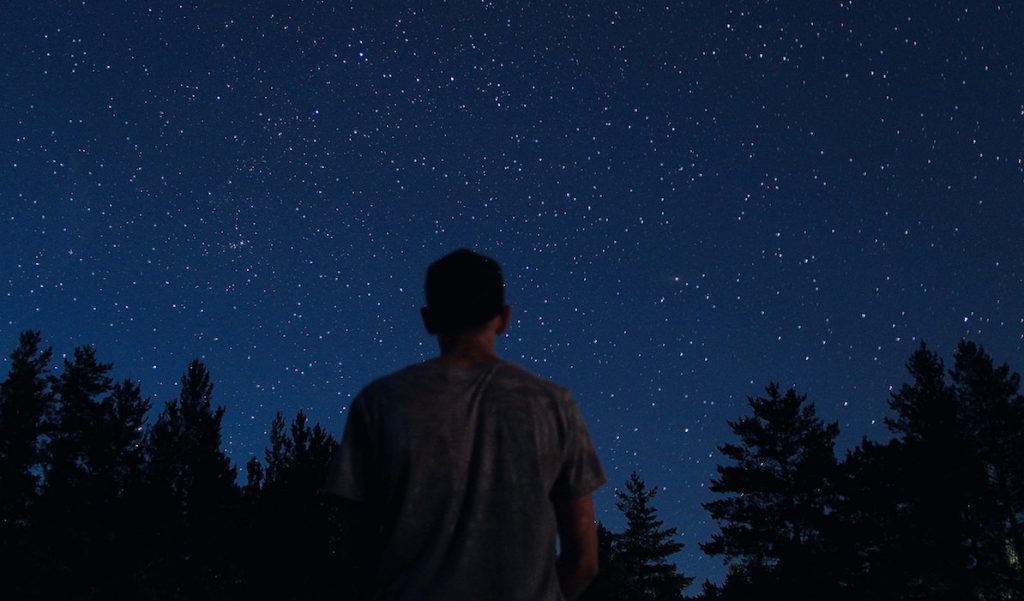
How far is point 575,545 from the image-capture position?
2172mm

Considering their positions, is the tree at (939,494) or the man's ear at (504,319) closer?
the man's ear at (504,319)

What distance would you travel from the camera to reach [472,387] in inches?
83.0

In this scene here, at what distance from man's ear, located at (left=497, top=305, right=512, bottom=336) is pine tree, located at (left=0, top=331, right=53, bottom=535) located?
137 feet

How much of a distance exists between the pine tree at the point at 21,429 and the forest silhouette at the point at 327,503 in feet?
0.25

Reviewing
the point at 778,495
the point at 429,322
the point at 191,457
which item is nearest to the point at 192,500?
the point at 191,457

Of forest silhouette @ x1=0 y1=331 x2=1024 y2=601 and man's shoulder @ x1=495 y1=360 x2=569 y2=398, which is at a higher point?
forest silhouette @ x1=0 y1=331 x2=1024 y2=601

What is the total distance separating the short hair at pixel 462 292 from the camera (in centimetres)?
227

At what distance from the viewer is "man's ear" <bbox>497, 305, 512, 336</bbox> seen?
2.37 metres

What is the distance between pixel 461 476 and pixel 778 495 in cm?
3797

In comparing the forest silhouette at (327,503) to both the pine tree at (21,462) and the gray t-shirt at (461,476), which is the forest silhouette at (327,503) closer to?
the pine tree at (21,462)

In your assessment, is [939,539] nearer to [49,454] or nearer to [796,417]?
[796,417]

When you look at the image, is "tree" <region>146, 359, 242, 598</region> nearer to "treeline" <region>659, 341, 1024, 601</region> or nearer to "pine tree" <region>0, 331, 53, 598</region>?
"pine tree" <region>0, 331, 53, 598</region>

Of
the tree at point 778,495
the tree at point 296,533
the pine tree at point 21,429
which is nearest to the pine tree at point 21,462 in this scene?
the pine tree at point 21,429

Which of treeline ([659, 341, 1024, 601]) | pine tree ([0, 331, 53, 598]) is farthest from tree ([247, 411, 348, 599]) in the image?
treeline ([659, 341, 1024, 601])
